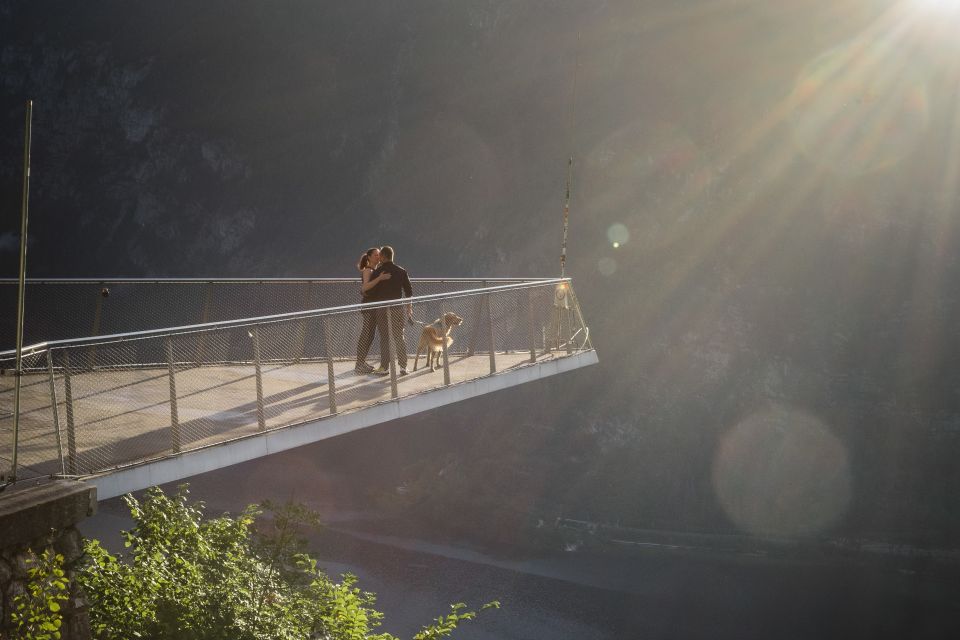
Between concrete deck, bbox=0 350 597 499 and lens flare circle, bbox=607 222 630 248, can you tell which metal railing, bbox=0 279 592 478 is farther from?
lens flare circle, bbox=607 222 630 248

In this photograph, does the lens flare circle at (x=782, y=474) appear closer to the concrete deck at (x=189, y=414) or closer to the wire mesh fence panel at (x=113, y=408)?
the concrete deck at (x=189, y=414)

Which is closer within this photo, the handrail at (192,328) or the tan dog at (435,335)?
the handrail at (192,328)

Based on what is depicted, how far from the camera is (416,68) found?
161ft

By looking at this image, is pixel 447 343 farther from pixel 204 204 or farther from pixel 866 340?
pixel 204 204

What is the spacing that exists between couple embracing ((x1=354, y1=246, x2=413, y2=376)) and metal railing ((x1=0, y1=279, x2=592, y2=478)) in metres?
0.03

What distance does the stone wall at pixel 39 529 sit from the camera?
19.7ft

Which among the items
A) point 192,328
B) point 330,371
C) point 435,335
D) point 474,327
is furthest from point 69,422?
point 474,327

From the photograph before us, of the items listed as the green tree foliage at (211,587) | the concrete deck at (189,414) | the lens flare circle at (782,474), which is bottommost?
the lens flare circle at (782,474)

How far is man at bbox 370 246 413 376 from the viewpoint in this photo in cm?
1023

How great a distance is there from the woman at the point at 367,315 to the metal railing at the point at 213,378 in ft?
0.12

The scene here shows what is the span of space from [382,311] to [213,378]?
78.4 inches

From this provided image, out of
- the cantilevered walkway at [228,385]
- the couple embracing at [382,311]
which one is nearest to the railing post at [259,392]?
the cantilevered walkway at [228,385]

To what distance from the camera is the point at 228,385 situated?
10023mm

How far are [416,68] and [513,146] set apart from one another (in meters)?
7.09
